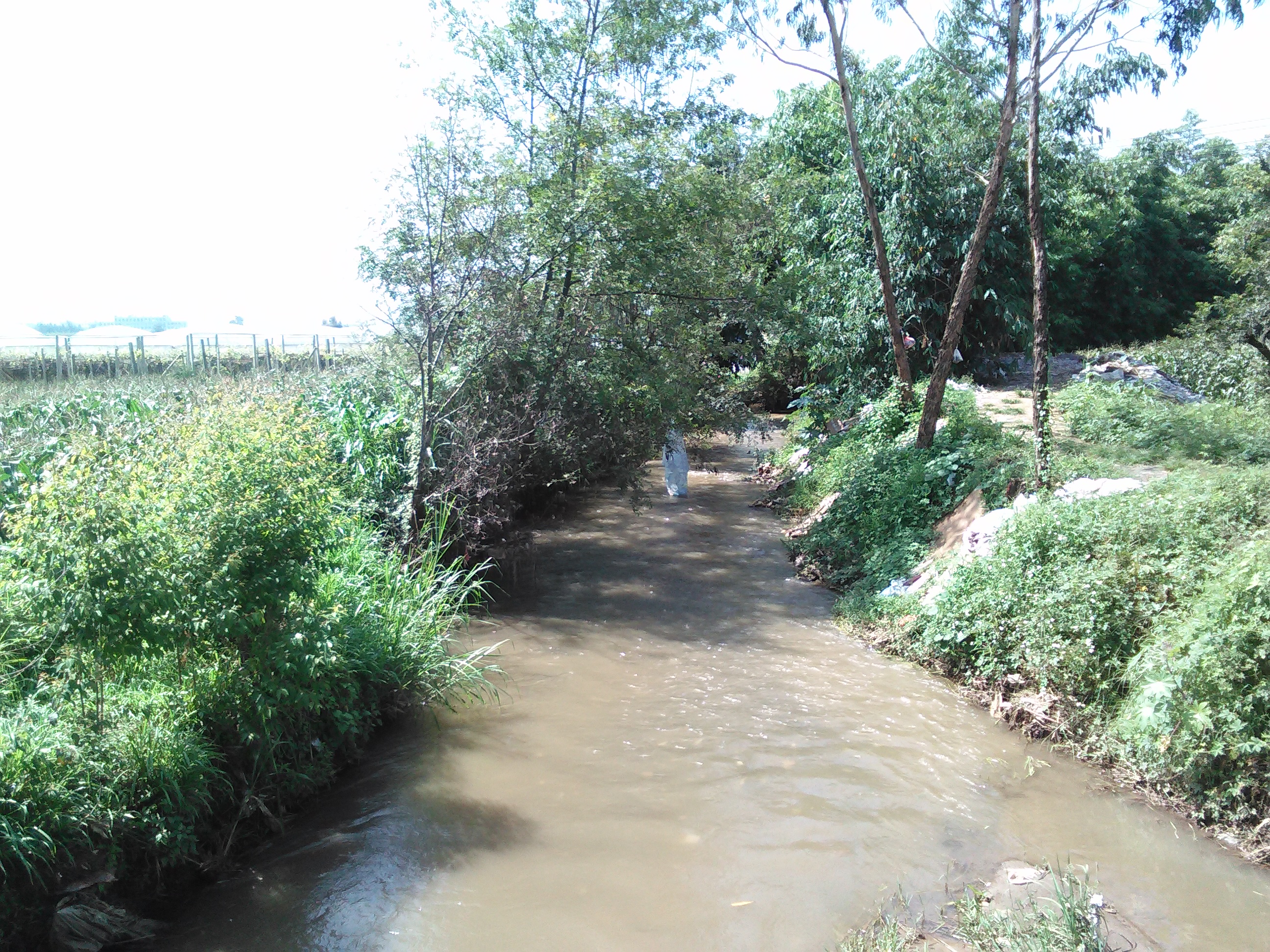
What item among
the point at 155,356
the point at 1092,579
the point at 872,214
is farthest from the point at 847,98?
the point at 155,356

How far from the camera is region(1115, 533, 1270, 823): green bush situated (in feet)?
15.4

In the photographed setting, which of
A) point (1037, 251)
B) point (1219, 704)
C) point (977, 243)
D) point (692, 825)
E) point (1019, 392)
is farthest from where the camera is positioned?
point (1019, 392)

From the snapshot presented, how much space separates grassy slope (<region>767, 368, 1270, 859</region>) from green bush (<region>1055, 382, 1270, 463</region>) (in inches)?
1.0

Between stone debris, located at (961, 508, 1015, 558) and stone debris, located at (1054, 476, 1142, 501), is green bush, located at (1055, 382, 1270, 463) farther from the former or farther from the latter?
stone debris, located at (961, 508, 1015, 558)

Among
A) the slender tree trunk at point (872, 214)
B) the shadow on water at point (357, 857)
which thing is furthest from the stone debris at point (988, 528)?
the shadow on water at point (357, 857)

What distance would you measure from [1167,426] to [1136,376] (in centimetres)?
591

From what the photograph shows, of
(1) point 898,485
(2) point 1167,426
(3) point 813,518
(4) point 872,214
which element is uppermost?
(4) point 872,214

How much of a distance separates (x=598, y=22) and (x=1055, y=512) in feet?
28.4

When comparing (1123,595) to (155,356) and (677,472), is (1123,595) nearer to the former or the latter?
(677,472)

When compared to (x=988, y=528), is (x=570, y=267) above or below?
above

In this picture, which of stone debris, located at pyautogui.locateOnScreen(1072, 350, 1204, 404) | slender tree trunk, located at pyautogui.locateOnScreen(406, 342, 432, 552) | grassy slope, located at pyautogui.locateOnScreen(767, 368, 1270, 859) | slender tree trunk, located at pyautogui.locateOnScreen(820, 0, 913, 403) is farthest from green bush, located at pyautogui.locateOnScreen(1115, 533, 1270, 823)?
stone debris, located at pyautogui.locateOnScreen(1072, 350, 1204, 404)

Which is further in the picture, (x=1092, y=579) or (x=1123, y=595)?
(x=1092, y=579)

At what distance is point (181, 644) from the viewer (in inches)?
168

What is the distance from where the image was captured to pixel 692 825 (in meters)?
5.03
